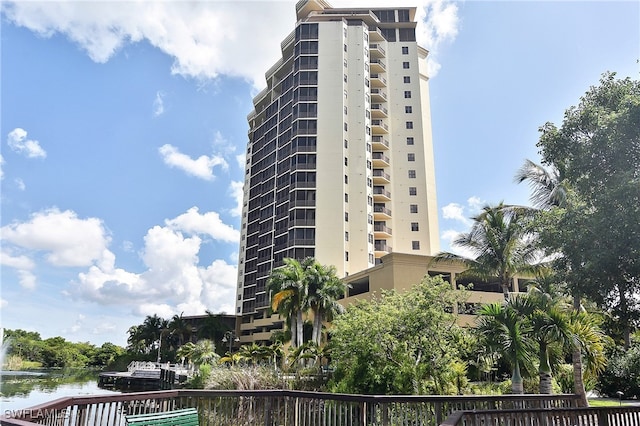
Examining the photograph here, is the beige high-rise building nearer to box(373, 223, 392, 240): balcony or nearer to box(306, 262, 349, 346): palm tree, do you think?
box(373, 223, 392, 240): balcony

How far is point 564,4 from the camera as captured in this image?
45.5ft

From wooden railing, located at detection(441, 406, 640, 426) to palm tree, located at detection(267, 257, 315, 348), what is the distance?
27887mm

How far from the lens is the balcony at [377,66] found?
59.9 meters

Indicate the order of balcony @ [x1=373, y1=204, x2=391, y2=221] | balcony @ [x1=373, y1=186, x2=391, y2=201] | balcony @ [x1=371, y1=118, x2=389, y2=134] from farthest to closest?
balcony @ [x1=371, y1=118, x2=389, y2=134] < balcony @ [x1=373, y1=186, x2=391, y2=201] < balcony @ [x1=373, y1=204, x2=391, y2=221]

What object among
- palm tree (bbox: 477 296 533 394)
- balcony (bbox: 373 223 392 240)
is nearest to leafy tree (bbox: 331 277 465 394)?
palm tree (bbox: 477 296 533 394)

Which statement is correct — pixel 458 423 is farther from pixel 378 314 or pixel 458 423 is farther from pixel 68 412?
pixel 378 314

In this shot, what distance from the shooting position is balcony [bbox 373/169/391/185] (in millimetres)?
55391

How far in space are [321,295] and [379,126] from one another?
29650 mm

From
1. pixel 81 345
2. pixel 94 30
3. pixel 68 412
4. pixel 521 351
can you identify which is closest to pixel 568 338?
pixel 521 351

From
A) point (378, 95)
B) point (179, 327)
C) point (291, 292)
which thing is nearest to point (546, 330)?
point (291, 292)

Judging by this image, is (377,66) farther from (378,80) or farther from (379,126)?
(379,126)

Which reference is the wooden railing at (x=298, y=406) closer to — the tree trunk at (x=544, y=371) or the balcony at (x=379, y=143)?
the tree trunk at (x=544, y=371)

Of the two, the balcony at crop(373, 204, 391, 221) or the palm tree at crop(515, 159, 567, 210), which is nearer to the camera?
the palm tree at crop(515, 159, 567, 210)

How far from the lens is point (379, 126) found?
5750cm
